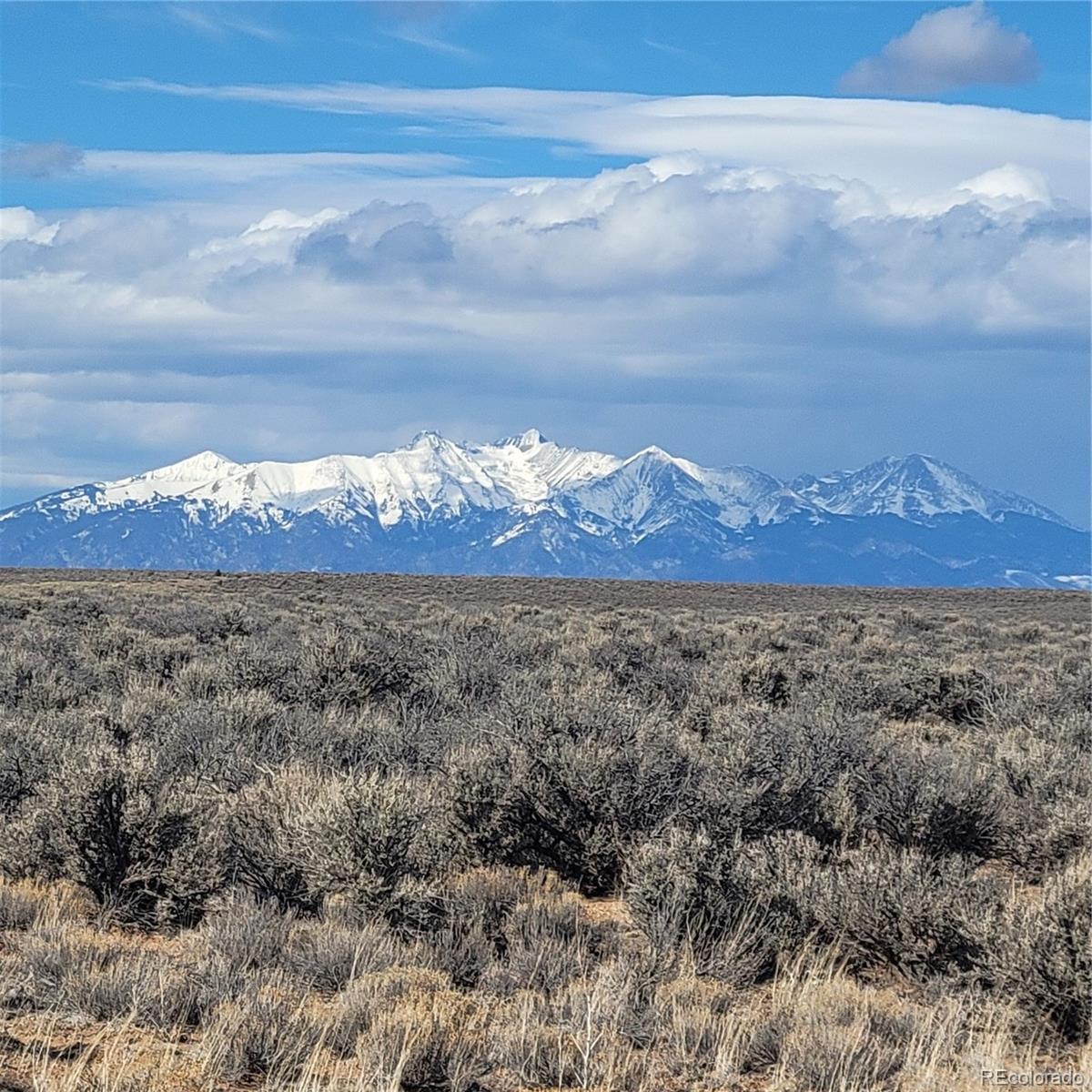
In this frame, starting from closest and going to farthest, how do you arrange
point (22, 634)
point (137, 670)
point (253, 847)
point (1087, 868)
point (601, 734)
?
point (1087, 868), point (253, 847), point (601, 734), point (137, 670), point (22, 634)

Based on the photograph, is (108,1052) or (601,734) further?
(601,734)

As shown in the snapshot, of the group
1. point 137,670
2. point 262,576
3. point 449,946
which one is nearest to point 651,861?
point 449,946

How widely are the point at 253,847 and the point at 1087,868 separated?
16.7 ft

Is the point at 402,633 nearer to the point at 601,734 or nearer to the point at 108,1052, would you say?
the point at 601,734

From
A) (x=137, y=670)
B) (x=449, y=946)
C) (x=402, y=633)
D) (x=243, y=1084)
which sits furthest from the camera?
(x=402, y=633)

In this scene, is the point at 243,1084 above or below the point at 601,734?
below

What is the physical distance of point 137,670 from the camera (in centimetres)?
1756

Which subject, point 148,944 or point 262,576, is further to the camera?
point 262,576

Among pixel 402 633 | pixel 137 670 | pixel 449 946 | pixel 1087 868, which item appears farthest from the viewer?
pixel 402 633

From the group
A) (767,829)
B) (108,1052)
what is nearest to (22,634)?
(767,829)

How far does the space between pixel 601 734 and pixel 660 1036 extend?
15.2 ft

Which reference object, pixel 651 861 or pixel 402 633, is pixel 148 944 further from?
pixel 402 633

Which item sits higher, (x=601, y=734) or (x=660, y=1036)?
(x=601, y=734)

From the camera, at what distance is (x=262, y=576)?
2717 inches
